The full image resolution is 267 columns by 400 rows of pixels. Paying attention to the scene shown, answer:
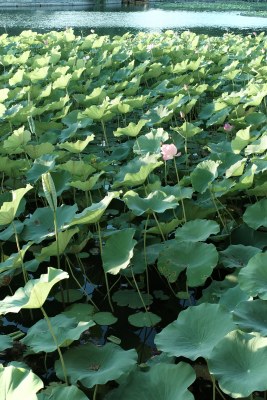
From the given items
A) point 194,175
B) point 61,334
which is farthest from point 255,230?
point 61,334

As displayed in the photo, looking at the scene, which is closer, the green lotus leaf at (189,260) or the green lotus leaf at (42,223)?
the green lotus leaf at (189,260)

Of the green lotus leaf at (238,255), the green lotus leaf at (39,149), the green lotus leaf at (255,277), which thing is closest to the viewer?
the green lotus leaf at (255,277)

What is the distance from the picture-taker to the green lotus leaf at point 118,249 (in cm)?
181

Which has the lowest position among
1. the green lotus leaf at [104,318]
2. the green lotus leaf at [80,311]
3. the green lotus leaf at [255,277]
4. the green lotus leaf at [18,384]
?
the green lotus leaf at [104,318]

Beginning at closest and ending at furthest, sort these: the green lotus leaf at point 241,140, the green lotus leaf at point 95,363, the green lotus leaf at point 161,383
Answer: the green lotus leaf at point 161,383 → the green lotus leaf at point 95,363 → the green lotus leaf at point 241,140

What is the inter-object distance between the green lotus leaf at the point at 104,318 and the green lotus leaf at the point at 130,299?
104 millimetres

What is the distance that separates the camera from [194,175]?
2295 millimetres

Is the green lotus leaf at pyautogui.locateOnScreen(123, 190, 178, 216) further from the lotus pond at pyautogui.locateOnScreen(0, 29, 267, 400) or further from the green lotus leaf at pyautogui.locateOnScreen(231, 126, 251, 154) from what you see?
the green lotus leaf at pyautogui.locateOnScreen(231, 126, 251, 154)

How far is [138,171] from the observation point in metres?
2.47

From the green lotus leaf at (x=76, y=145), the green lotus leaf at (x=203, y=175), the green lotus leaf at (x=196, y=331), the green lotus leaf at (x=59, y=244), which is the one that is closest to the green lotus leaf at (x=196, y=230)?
the green lotus leaf at (x=203, y=175)

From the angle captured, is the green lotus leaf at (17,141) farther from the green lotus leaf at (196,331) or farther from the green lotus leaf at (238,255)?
the green lotus leaf at (196,331)

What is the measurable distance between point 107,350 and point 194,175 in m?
1.03

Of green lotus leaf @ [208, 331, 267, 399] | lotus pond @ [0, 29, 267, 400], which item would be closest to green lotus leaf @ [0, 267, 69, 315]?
lotus pond @ [0, 29, 267, 400]

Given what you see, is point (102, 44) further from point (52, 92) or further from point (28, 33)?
point (52, 92)
